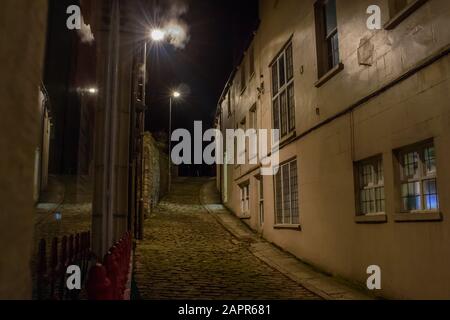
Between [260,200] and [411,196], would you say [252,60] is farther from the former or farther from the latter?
[411,196]

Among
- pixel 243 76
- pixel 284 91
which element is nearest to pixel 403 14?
pixel 284 91

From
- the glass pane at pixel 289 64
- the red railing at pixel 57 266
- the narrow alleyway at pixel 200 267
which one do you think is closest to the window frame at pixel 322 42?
the glass pane at pixel 289 64

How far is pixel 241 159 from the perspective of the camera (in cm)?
1989

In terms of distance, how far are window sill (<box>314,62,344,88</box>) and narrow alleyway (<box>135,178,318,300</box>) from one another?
478 cm

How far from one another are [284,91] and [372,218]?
670 cm

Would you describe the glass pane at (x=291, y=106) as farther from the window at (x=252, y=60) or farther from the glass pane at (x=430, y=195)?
the glass pane at (x=430, y=195)

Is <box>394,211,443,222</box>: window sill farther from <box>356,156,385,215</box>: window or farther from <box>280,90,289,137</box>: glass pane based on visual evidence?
<box>280,90,289,137</box>: glass pane

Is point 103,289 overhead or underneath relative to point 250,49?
underneath

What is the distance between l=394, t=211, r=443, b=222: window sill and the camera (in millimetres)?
6187

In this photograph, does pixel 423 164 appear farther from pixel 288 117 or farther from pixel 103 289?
pixel 288 117

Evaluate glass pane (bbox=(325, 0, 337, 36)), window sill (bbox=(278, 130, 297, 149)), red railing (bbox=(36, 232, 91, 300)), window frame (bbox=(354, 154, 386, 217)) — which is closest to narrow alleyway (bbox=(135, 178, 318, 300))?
red railing (bbox=(36, 232, 91, 300))
